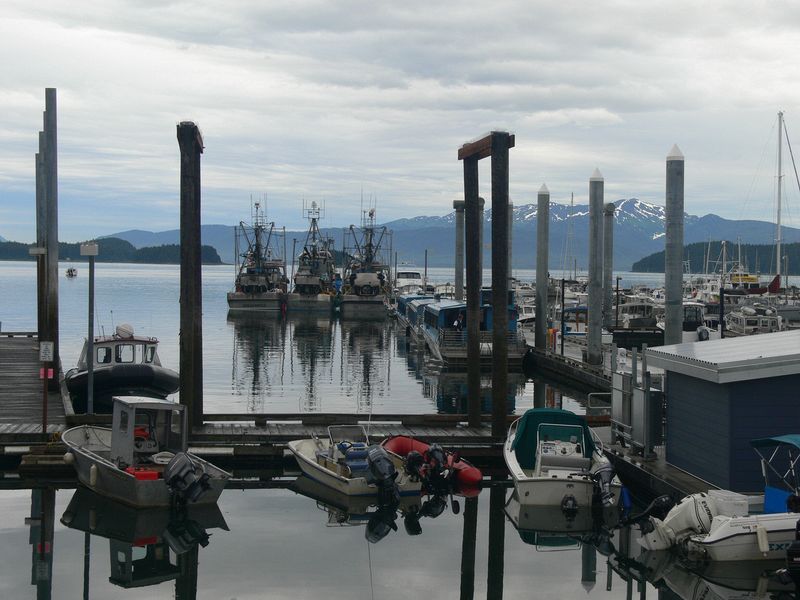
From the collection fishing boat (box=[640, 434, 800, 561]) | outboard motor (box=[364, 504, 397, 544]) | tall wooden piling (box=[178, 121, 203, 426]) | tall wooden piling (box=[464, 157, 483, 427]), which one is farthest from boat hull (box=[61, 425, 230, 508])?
fishing boat (box=[640, 434, 800, 561])

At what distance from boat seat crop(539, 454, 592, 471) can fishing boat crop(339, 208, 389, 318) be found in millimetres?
72959

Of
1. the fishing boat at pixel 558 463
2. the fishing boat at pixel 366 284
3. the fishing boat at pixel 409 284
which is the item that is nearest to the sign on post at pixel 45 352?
the fishing boat at pixel 558 463

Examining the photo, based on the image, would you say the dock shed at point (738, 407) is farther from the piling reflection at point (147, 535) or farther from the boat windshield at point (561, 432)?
the piling reflection at point (147, 535)

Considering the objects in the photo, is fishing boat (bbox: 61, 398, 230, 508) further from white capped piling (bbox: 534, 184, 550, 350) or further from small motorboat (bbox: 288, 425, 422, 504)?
white capped piling (bbox: 534, 184, 550, 350)

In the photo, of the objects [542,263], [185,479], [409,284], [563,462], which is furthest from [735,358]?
[409,284]

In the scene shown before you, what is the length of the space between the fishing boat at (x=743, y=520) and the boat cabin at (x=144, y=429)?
10087mm

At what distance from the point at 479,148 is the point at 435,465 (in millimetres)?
8458

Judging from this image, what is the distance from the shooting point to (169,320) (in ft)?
315

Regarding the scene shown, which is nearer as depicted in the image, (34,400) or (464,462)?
(464,462)

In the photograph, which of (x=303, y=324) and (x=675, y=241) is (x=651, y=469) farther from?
(x=303, y=324)

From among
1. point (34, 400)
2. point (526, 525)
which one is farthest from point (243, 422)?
point (526, 525)

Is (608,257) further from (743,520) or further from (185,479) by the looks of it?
(743,520)

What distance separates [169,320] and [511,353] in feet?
168

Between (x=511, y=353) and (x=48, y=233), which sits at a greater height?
(x=48, y=233)
